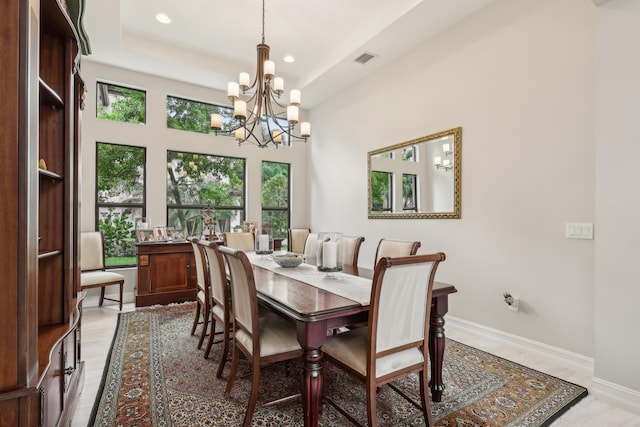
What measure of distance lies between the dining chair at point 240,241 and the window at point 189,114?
198cm

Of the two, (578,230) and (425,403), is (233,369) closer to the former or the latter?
(425,403)

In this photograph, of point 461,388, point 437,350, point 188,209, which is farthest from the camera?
point 188,209

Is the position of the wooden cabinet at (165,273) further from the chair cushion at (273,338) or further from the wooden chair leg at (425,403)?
the wooden chair leg at (425,403)

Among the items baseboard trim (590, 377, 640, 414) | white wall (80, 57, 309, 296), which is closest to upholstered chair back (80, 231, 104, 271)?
white wall (80, 57, 309, 296)

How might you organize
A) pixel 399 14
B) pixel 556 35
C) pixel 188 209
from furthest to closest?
pixel 188 209 < pixel 399 14 < pixel 556 35

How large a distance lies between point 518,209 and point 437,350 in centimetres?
Answer: 168

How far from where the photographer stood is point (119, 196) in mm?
4691

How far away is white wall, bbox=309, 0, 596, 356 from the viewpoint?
8.55 feet

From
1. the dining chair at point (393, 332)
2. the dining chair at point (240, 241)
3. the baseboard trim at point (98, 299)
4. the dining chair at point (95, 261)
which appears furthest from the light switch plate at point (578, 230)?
the baseboard trim at point (98, 299)

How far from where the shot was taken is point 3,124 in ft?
3.37

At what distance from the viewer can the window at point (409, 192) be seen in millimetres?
3988

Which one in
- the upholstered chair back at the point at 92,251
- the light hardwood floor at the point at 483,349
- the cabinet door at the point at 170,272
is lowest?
the light hardwood floor at the point at 483,349

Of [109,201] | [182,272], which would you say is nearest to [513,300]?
[182,272]

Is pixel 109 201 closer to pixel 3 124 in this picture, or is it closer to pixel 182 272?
pixel 182 272
